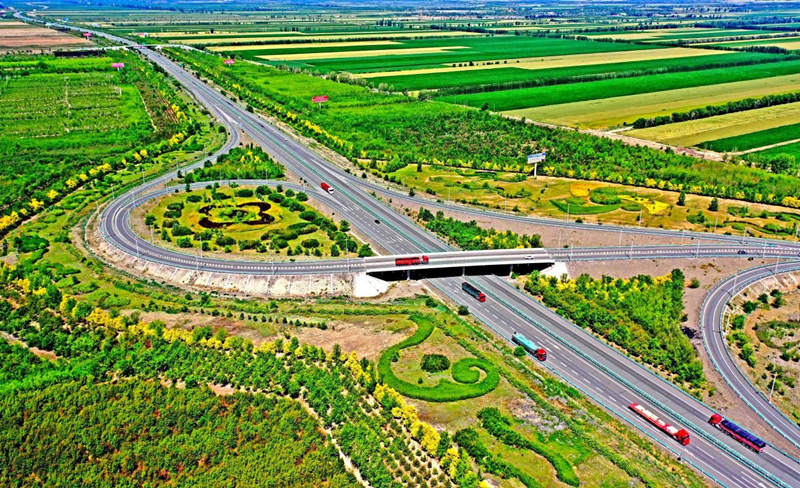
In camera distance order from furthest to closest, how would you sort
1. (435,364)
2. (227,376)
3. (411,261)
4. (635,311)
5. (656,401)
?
(411,261) < (635,311) < (435,364) < (227,376) < (656,401)

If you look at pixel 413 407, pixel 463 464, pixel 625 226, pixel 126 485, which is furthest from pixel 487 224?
pixel 126 485

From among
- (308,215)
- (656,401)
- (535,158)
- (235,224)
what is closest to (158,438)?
(656,401)

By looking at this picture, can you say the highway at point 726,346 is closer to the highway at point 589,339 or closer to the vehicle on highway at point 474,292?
the highway at point 589,339

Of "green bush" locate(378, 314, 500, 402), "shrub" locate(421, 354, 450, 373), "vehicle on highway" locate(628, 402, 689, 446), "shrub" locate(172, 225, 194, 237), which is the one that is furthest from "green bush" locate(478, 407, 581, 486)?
"shrub" locate(172, 225, 194, 237)

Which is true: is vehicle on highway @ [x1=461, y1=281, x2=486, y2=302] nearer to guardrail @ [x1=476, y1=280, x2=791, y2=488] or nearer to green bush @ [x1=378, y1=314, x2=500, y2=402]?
→ guardrail @ [x1=476, y1=280, x2=791, y2=488]

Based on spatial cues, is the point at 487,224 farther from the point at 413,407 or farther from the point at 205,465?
the point at 205,465

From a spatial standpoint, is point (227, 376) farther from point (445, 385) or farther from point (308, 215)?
point (308, 215)
